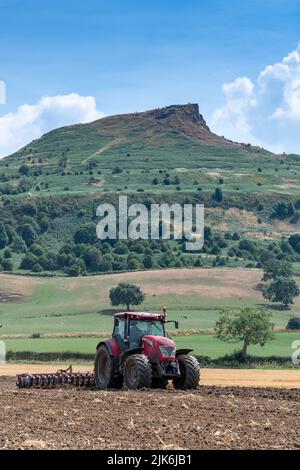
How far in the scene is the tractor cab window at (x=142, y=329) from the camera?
27.4 m

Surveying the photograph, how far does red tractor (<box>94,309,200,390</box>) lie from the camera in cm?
2616

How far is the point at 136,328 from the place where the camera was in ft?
90.2

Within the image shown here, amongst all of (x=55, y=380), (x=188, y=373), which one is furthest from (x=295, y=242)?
(x=188, y=373)

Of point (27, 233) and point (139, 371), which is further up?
point (27, 233)

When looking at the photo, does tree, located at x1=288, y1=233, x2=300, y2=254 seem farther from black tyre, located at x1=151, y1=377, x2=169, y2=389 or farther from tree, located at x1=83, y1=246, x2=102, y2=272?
black tyre, located at x1=151, y1=377, x2=169, y2=389

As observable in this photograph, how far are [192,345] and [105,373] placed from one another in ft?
135

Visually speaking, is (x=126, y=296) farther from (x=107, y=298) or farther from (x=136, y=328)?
(x=136, y=328)

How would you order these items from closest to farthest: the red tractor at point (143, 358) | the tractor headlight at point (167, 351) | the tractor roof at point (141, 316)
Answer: the red tractor at point (143, 358)
the tractor headlight at point (167, 351)
the tractor roof at point (141, 316)

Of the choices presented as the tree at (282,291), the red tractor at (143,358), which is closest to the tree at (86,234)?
the tree at (282,291)

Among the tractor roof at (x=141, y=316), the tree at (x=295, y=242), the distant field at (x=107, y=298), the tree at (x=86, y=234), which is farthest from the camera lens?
the tree at (x=86, y=234)

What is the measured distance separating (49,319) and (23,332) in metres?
15.7

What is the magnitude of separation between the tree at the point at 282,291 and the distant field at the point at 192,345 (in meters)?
34.8

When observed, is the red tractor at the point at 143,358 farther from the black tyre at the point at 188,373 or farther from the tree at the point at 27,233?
the tree at the point at 27,233

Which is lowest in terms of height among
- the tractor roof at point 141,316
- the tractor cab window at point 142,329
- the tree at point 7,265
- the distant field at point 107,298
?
the distant field at point 107,298
